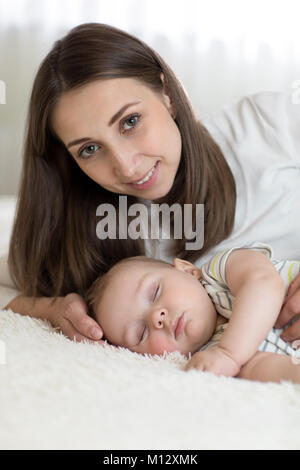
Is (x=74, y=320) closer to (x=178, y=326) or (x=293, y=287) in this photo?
(x=178, y=326)

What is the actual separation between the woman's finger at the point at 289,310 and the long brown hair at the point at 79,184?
1.23 ft

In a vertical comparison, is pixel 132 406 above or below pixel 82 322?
above

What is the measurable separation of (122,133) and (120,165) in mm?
68

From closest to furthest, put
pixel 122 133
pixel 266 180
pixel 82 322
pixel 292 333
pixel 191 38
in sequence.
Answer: pixel 292 333 < pixel 82 322 < pixel 122 133 < pixel 266 180 < pixel 191 38

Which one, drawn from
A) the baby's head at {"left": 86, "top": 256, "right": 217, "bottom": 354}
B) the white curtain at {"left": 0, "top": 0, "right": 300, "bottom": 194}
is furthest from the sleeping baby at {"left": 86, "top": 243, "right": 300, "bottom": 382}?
the white curtain at {"left": 0, "top": 0, "right": 300, "bottom": 194}

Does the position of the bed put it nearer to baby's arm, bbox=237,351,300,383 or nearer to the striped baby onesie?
baby's arm, bbox=237,351,300,383

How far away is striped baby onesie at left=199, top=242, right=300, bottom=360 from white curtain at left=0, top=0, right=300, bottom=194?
2.31 meters

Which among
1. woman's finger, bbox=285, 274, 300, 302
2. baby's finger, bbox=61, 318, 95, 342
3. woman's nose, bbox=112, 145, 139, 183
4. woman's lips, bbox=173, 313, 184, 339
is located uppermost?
woman's nose, bbox=112, 145, 139, 183

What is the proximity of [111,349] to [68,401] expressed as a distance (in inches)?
9.9

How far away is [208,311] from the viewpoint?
100 centimetres

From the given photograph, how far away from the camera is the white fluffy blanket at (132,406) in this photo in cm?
60

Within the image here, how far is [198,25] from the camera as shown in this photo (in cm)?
309

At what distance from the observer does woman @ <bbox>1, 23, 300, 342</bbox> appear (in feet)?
3.79

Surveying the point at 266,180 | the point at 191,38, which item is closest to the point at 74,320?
the point at 266,180
